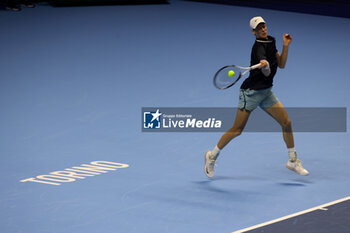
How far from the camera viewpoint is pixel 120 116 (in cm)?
1067

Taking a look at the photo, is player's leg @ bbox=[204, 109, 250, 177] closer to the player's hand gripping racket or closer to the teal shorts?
the teal shorts

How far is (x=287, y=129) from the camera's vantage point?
25.7 ft

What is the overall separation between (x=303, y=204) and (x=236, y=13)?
41.0ft

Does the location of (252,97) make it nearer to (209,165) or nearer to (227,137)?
(227,137)

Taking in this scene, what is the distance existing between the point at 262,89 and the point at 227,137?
67cm

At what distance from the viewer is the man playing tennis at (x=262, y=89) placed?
7.50m

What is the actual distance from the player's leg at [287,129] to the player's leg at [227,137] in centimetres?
32

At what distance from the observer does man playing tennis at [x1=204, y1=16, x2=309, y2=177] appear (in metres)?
7.50

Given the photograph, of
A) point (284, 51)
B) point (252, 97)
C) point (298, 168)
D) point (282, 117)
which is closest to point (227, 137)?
point (252, 97)

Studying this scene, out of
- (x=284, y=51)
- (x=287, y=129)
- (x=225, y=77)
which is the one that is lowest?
(x=287, y=129)

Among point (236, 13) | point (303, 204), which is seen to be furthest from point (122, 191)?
point (236, 13)

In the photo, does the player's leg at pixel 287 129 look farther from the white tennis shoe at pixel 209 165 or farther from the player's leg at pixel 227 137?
the white tennis shoe at pixel 209 165

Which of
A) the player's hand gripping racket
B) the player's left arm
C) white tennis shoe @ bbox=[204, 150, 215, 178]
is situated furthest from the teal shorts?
white tennis shoe @ bbox=[204, 150, 215, 178]

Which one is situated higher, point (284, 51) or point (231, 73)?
point (284, 51)
